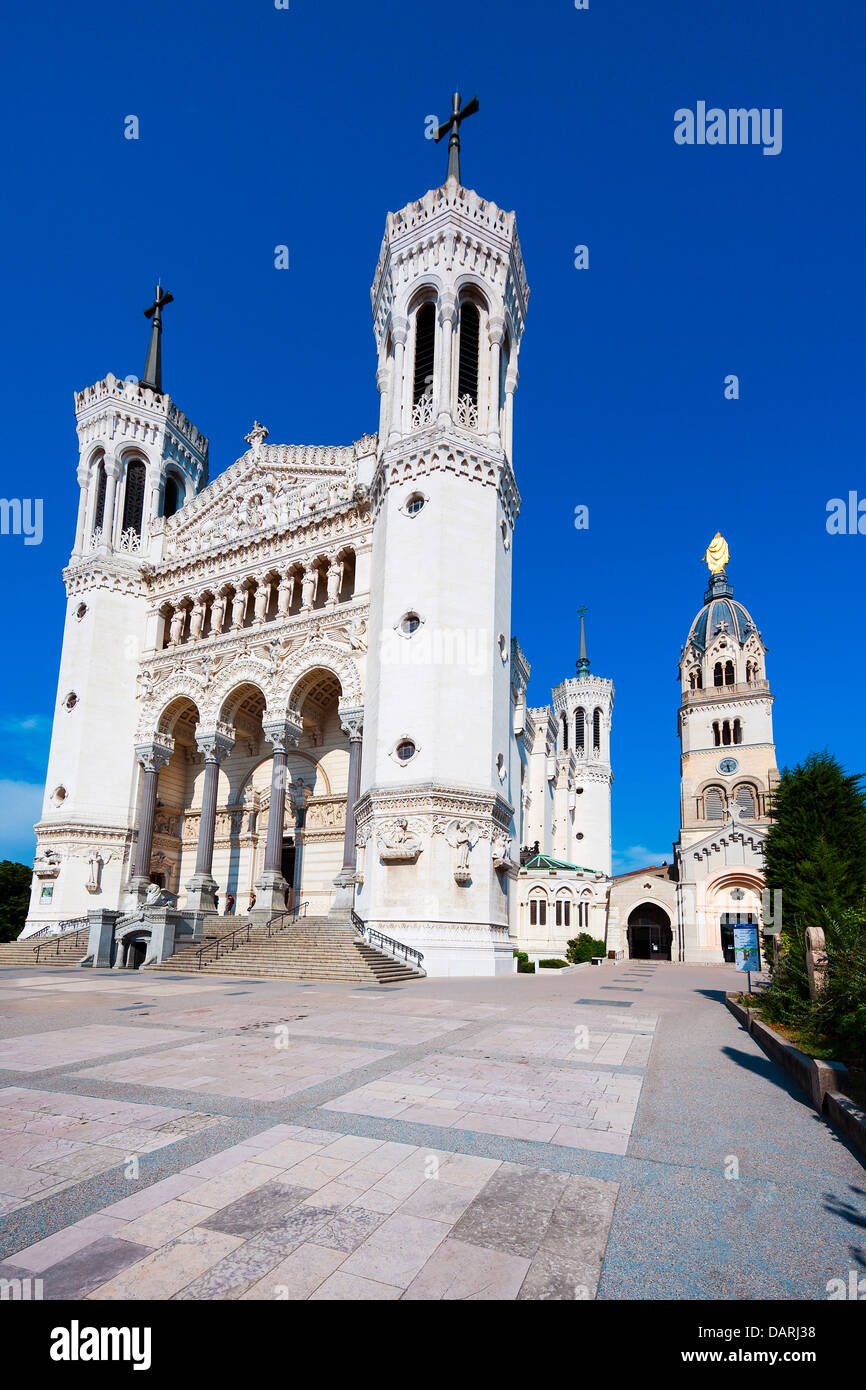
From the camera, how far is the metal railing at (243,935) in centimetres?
2612

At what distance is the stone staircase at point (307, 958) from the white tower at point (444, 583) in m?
2.31

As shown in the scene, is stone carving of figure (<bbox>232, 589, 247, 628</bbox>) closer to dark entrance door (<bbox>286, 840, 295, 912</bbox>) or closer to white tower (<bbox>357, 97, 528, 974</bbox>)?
white tower (<bbox>357, 97, 528, 974</bbox>)

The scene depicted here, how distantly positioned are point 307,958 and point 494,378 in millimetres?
24527

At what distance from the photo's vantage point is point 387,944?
84.1 feet

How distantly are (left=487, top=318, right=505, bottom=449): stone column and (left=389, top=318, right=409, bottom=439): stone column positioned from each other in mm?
3728

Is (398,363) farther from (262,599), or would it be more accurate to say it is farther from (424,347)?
(262,599)

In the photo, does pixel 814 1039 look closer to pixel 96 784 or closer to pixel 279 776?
pixel 279 776

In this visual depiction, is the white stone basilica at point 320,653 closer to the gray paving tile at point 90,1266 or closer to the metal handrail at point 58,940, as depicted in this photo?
the metal handrail at point 58,940

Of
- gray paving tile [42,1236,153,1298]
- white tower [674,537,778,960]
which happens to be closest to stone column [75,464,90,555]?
gray paving tile [42,1236,153,1298]

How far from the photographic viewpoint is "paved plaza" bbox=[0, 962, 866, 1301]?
384 centimetres

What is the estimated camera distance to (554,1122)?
6.62 metres
